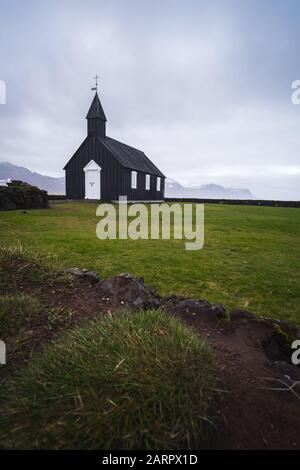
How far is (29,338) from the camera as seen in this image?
10.2 ft

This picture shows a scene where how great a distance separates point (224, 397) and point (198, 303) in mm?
1724

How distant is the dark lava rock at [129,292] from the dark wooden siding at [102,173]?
2682 centimetres

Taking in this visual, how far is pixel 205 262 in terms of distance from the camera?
827 cm

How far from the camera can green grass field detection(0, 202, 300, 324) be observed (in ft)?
19.0

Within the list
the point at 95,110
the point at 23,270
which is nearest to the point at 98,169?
the point at 95,110

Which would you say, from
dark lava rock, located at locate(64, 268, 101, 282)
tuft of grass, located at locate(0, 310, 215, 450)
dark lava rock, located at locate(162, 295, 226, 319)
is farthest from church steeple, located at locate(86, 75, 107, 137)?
tuft of grass, located at locate(0, 310, 215, 450)

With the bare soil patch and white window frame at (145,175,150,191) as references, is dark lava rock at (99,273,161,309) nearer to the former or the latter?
the bare soil patch

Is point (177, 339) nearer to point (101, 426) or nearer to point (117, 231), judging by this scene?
point (101, 426)

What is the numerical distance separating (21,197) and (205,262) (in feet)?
55.6

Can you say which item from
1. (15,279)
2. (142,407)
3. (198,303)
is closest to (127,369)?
(142,407)

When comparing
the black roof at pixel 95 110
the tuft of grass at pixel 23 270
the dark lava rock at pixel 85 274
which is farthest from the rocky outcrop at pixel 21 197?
the dark lava rock at pixel 85 274

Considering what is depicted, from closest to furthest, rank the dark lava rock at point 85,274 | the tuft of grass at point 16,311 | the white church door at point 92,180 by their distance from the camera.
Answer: the tuft of grass at point 16,311 → the dark lava rock at point 85,274 → the white church door at point 92,180

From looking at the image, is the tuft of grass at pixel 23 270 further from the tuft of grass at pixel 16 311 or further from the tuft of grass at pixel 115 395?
the tuft of grass at pixel 115 395

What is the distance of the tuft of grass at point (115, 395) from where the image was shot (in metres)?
1.83
